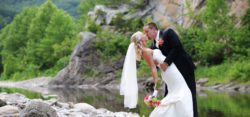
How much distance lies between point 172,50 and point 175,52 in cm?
6

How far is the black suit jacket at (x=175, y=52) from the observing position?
9.76 meters

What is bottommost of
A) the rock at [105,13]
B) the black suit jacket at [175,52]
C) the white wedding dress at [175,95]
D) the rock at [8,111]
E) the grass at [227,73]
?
the grass at [227,73]

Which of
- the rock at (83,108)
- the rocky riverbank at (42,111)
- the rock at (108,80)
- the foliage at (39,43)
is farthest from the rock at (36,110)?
the foliage at (39,43)

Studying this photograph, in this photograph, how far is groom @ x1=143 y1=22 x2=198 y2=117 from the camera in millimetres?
9734

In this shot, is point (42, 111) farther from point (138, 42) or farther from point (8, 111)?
point (138, 42)

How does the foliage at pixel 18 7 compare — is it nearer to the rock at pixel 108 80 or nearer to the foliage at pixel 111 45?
the foliage at pixel 111 45

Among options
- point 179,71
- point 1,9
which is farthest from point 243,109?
point 1,9

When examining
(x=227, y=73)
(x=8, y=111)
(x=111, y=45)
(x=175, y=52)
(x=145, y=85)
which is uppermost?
(x=111, y=45)

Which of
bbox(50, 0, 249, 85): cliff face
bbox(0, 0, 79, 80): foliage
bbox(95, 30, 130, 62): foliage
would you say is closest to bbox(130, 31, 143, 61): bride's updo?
bbox(50, 0, 249, 85): cliff face

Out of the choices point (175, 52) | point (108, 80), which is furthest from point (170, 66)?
point (108, 80)

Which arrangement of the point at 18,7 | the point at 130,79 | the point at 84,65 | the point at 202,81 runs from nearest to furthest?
the point at 130,79
the point at 202,81
the point at 84,65
the point at 18,7

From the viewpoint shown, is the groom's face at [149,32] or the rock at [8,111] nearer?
the groom's face at [149,32]

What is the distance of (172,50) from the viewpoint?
9828 millimetres

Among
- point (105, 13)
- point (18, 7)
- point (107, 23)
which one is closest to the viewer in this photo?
point (107, 23)
